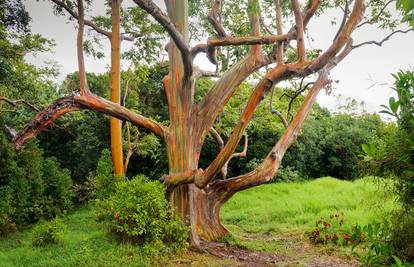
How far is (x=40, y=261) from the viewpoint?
6.41 metres

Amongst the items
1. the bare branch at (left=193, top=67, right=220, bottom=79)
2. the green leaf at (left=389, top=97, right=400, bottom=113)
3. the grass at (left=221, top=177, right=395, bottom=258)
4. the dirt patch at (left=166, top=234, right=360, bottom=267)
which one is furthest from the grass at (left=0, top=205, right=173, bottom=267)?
the green leaf at (left=389, top=97, right=400, bottom=113)

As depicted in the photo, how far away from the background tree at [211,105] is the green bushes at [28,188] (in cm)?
421

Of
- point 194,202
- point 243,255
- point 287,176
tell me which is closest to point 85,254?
point 194,202

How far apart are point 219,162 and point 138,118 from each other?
6.40ft

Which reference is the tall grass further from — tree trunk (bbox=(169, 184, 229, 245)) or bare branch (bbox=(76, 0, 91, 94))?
bare branch (bbox=(76, 0, 91, 94))

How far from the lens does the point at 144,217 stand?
666 cm

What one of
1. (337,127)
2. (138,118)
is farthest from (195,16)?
(337,127)

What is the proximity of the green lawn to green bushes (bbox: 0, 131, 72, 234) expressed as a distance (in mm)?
532

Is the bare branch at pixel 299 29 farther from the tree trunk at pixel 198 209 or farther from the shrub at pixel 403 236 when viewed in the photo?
the shrub at pixel 403 236

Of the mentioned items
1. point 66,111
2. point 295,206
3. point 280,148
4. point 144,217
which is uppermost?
point 66,111

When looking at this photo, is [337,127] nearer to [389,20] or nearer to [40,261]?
[389,20]

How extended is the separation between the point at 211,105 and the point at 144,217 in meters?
2.60

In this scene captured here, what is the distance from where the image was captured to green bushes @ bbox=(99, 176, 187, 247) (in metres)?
6.67

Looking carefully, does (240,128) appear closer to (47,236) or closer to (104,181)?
(47,236)
